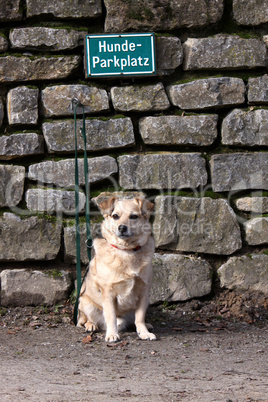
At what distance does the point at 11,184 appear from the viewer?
4508 millimetres

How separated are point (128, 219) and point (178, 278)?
94 centimetres

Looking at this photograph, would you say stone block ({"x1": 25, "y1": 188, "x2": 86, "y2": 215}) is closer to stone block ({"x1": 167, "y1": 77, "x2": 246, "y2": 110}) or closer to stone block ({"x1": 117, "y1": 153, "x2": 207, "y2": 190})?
stone block ({"x1": 117, "y1": 153, "x2": 207, "y2": 190})

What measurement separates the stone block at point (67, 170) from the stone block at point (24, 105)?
Result: 1.45 ft

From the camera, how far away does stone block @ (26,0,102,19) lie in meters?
4.47

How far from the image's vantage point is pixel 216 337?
3.82m

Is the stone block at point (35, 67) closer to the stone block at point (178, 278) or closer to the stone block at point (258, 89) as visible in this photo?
the stone block at point (258, 89)

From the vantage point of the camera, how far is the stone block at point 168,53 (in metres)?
4.52

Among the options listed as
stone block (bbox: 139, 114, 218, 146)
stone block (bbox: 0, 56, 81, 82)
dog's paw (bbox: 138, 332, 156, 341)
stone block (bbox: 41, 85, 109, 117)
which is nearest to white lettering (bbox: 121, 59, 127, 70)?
stone block (bbox: 41, 85, 109, 117)

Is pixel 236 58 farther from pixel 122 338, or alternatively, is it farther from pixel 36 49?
pixel 122 338

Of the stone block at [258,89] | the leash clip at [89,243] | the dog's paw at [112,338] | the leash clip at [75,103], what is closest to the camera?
the dog's paw at [112,338]

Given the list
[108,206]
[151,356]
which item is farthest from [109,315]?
[108,206]

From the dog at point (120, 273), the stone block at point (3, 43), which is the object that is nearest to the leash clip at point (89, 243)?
the dog at point (120, 273)

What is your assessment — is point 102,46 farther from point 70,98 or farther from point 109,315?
point 109,315

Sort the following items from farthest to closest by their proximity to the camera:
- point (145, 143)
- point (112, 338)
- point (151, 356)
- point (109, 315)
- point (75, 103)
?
point (145, 143)
point (75, 103)
point (109, 315)
point (112, 338)
point (151, 356)
